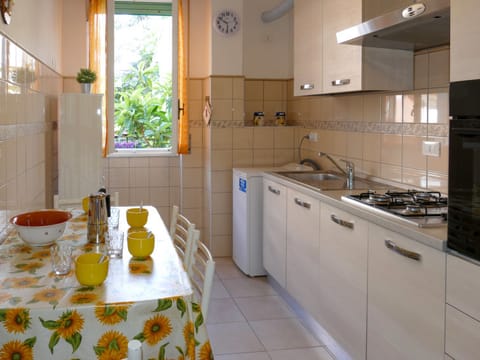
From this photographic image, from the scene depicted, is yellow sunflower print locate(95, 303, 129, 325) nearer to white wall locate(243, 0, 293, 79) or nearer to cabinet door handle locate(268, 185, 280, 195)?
cabinet door handle locate(268, 185, 280, 195)

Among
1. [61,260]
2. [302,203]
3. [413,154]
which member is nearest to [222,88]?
[302,203]

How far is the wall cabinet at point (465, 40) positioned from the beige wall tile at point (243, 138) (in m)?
3.29

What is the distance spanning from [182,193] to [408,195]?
298cm

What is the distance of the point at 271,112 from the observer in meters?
5.53

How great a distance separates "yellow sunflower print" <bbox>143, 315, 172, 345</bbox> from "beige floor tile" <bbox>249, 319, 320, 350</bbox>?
1.74 m

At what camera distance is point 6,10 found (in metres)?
2.79

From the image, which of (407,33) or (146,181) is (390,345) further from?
(146,181)

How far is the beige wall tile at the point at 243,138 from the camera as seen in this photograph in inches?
206

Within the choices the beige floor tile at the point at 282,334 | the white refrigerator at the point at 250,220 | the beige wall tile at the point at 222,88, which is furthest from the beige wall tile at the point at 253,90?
the beige floor tile at the point at 282,334

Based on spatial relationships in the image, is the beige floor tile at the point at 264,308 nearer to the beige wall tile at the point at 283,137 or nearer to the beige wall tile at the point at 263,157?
the beige wall tile at the point at 263,157

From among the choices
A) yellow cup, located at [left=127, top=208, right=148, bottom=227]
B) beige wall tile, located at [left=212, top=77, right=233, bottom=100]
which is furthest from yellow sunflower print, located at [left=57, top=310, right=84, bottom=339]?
beige wall tile, located at [left=212, top=77, right=233, bottom=100]

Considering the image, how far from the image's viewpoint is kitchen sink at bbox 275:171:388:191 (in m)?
3.69

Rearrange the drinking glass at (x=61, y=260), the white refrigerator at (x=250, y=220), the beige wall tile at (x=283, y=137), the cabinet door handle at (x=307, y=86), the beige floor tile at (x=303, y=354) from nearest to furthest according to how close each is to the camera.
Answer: the drinking glass at (x=61, y=260)
the beige floor tile at (x=303, y=354)
the cabinet door handle at (x=307, y=86)
the white refrigerator at (x=250, y=220)
the beige wall tile at (x=283, y=137)

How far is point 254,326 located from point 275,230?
2.75ft
